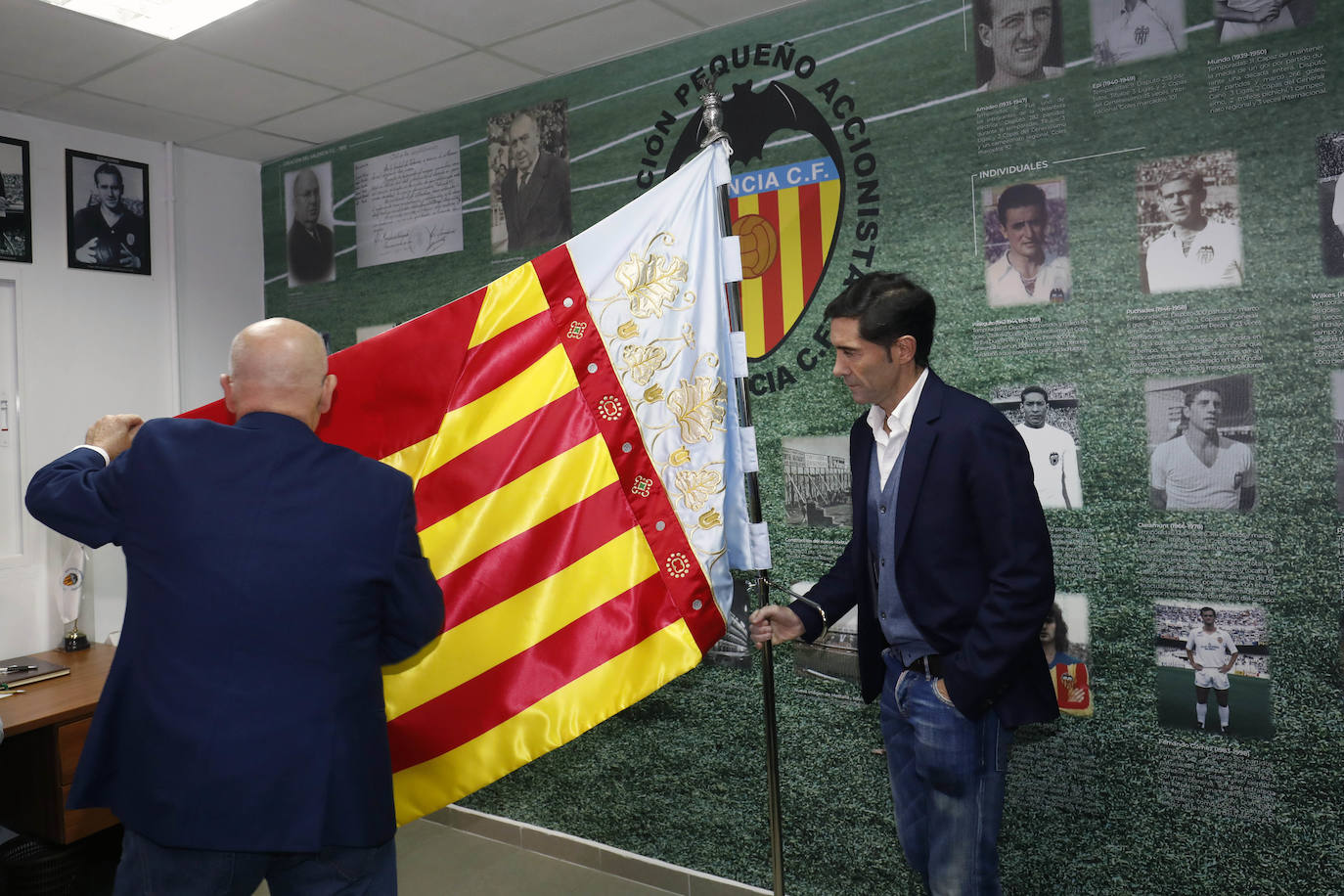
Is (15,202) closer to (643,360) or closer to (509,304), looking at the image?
(509,304)

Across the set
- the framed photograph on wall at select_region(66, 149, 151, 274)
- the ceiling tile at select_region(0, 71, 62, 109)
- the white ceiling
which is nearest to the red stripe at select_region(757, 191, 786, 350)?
the white ceiling

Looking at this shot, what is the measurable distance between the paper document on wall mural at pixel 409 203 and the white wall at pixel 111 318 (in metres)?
0.71

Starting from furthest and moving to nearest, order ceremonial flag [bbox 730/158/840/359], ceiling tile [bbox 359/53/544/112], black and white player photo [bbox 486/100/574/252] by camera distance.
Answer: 1. black and white player photo [bbox 486/100/574/252]
2. ceiling tile [bbox 359/53/544/112]
3. ceremonial flag [bbox 730/158/840/359]

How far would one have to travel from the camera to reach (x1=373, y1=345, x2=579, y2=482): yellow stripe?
71.6 inches

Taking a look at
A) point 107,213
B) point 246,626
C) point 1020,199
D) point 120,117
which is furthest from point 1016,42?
point 107,213

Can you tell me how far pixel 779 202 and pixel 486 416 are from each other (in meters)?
1.37

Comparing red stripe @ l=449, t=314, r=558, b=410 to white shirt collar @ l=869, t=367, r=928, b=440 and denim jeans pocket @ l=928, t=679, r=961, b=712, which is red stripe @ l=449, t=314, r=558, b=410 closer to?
white shirt collar @ l=869, t=367, r=928, b=440

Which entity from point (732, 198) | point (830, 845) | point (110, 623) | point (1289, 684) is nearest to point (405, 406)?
point (732, 198)

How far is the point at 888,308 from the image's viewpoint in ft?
6.13

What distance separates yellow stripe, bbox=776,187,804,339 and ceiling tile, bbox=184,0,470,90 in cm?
116

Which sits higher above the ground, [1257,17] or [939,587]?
[1257,17]

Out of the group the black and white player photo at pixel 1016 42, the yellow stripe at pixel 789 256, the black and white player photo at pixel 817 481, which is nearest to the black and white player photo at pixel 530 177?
the yellow stripe at pixel 789 256

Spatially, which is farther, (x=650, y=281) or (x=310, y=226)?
(x=310, y=226)

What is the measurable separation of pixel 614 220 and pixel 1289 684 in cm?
186
